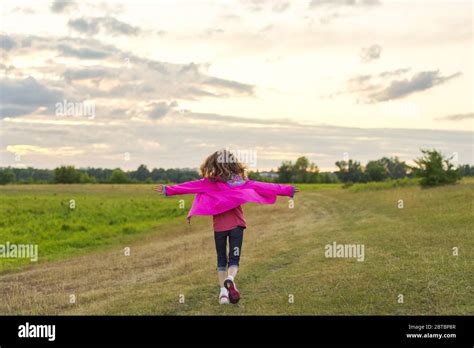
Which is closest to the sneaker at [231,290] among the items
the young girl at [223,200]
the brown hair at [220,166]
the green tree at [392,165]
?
the young girl at [223,200]

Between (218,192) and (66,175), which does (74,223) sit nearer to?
(218,192)

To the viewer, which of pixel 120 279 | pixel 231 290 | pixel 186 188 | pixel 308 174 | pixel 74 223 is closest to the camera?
pixel 231 290

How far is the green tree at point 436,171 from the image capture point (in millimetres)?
44125

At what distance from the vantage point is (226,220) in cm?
1003

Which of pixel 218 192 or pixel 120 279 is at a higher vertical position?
pixel 218 192

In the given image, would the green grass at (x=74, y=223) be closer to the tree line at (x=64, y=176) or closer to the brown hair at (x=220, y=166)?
the brown hair at (x=220, y=166)

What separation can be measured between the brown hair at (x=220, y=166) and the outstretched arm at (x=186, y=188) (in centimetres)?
16

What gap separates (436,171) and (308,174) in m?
68.1

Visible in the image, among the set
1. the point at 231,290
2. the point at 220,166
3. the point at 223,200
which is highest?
the point at 220,166

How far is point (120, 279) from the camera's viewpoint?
15242 millimetres

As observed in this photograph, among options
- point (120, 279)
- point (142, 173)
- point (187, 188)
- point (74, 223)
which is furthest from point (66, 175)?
point (187, 188)
